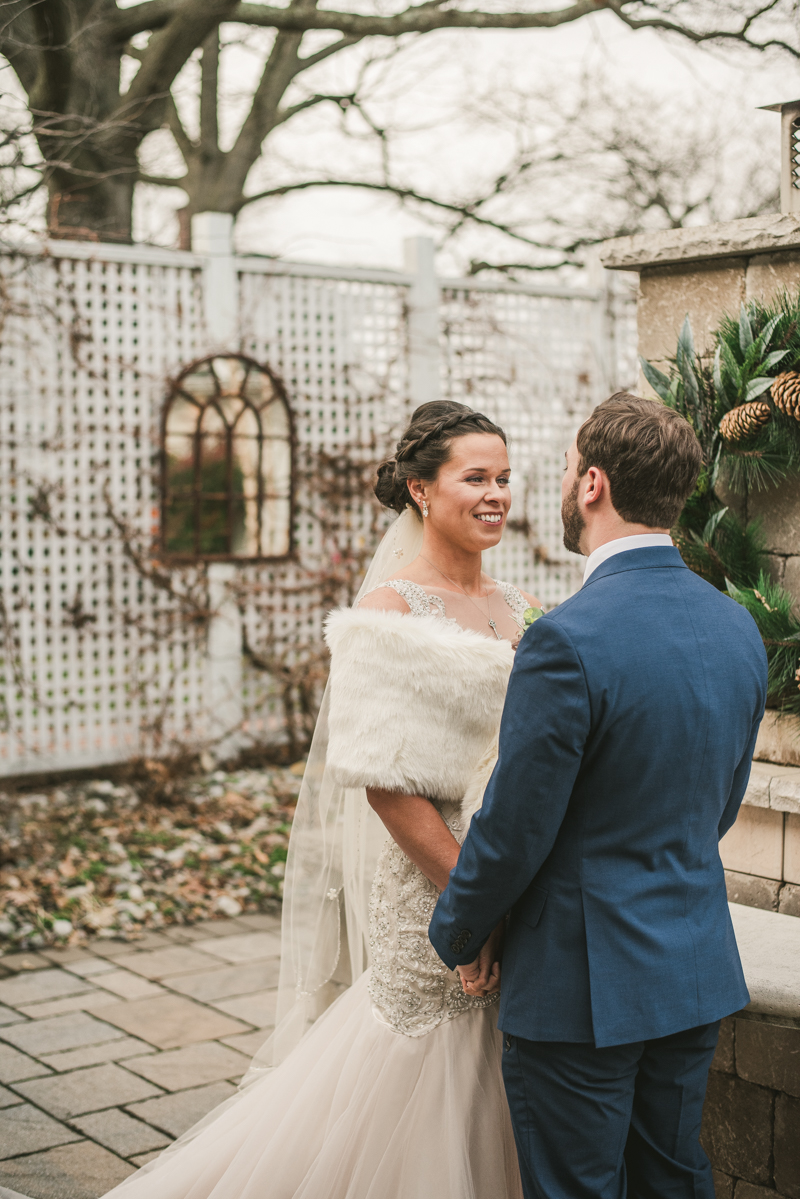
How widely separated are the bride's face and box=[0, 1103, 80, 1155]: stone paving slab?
206 cm

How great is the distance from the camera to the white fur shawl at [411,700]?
2143mm

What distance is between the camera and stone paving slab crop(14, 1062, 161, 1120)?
127 inches

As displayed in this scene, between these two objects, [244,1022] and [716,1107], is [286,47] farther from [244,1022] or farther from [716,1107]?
[716,1107]

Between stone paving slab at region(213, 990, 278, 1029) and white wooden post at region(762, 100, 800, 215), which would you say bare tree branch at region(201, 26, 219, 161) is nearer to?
white wooden post at region(762, 100, 800, 215)

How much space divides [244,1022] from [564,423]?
5.44 m

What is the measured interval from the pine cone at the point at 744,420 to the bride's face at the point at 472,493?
2.09ft

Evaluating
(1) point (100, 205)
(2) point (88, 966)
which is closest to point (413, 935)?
(2) point (88, 966)

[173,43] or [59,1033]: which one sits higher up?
[173,43]

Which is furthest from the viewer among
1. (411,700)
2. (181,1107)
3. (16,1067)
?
(16,1067)

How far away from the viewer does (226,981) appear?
13.9 feet

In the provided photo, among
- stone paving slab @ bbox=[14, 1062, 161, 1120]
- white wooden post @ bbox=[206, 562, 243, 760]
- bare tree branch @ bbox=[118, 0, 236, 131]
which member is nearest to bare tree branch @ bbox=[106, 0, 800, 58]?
bare tree branch @ bbox=[118, 0, 236, 131]

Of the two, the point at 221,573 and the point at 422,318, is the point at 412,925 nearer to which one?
the point at 221,573

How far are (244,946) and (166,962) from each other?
0.35 meters

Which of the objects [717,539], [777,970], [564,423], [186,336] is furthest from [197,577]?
[777,970]
